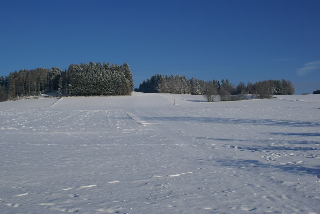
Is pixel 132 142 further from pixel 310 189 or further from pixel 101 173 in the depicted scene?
pixel 310 189

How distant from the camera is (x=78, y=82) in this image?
84.7 m

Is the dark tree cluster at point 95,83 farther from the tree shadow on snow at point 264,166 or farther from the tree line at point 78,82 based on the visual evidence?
the tree shadow on snow at point 264,166

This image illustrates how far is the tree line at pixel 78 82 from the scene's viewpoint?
8469 centimetres

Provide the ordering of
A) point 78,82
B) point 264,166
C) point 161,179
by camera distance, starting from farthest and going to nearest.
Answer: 1. point 78,82
2. point 264,166
3. point 161,179

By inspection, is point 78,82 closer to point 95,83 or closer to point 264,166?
point 95,83

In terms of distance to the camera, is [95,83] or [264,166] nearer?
[264,166]

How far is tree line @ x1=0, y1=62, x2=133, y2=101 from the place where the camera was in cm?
8469

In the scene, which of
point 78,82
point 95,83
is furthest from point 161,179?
point 78,82

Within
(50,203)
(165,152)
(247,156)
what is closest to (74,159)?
(165,152)

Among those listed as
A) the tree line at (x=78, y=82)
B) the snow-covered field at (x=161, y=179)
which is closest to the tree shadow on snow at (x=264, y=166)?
the snow-covered field at (x=161, y=179)

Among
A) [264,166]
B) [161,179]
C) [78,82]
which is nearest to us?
[161,179]

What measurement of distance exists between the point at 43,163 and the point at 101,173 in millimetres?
2527

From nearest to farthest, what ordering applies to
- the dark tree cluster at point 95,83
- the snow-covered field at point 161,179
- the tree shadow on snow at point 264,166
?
1. the snow-covered field at point 161,179
2. the tree shadow on snow at point 264,166
3. the dark tree cluster at point 95,83

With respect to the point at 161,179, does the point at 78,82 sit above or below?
above
